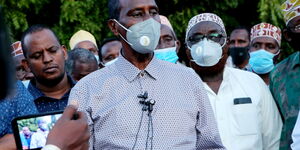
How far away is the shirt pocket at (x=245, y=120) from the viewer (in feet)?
14.8

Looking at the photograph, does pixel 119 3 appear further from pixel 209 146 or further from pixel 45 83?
pixel 45 83

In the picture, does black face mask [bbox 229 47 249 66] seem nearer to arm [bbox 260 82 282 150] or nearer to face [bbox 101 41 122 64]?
face [bbox 101 41 122 64]

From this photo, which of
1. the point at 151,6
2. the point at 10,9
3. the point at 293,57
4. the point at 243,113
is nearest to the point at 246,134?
the point at 243,113

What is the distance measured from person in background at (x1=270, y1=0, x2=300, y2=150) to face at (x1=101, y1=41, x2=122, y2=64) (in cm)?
Result: 303

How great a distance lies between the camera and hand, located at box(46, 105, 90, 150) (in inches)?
87.5

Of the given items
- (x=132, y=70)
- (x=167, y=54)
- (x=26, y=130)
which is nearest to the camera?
(x=26, y=130)

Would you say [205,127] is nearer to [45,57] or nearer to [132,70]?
[132,70]

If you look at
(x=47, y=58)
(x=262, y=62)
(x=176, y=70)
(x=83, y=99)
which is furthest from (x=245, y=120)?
(x=262, y=62)

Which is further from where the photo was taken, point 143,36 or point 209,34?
point 209,34

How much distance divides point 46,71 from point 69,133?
103 inches

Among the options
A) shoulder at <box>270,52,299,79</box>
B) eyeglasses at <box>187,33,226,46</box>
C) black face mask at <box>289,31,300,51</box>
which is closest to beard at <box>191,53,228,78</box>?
eyeglasses at <box>187,33,226,46</box>

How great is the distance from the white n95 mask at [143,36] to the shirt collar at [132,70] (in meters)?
0.11

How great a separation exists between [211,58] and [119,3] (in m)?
1.45

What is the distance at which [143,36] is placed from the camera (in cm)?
358
